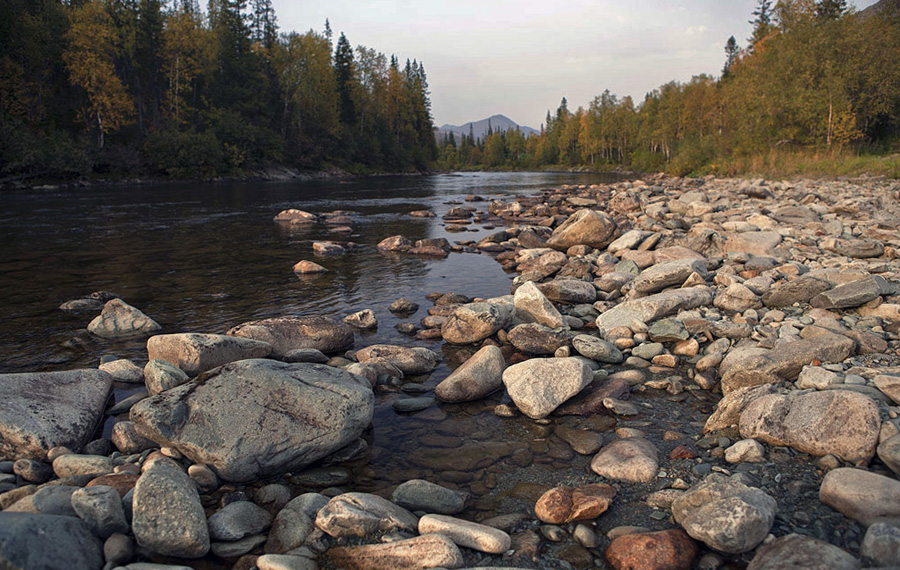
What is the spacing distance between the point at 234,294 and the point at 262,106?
60.6 meters

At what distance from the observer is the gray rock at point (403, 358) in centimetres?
687

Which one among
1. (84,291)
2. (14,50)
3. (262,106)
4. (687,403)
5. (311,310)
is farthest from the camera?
(262,106)

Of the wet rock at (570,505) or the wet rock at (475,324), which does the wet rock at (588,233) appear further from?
the wet rock at (570,505)

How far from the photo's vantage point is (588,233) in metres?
14.5

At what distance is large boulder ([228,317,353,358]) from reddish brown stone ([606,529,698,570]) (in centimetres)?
504

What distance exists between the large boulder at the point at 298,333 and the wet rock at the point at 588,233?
28.8 feet

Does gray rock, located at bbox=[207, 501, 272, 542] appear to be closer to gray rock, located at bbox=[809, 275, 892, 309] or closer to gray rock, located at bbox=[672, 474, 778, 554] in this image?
gray rock, located at bbox=[672, 474, 778, 554]

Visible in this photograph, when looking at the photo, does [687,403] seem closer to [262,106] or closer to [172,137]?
[172,137]

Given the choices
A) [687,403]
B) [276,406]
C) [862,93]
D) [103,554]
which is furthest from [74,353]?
[862,93]

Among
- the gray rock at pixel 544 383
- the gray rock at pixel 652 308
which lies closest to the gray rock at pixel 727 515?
the gray rock at pixel 544 383

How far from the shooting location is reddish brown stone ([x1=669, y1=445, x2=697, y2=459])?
4570 mm

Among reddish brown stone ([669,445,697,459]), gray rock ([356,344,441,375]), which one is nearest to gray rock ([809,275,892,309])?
reddish brown stone ([669,445,697,459])

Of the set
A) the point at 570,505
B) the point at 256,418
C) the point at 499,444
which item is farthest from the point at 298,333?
the point at 570,505

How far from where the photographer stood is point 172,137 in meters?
48.0
